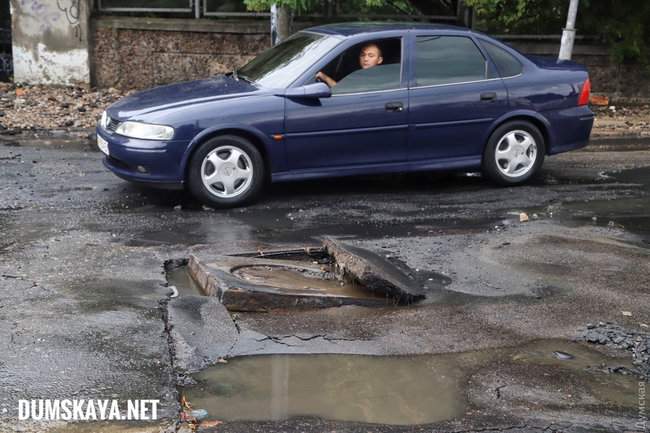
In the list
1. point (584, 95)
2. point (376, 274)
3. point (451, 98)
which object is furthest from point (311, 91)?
point (584, 95)

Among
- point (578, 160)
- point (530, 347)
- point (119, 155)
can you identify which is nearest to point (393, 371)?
point (530, 347)

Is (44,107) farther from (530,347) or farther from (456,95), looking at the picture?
(530,347)

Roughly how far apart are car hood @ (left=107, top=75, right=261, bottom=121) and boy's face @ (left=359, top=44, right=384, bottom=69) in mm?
1088

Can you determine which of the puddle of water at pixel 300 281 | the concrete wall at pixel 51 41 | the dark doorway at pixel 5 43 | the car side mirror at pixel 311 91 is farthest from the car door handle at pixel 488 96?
the dark doorway at pixel 5 43

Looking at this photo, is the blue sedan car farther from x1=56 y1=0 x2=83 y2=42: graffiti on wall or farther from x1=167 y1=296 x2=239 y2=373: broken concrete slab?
x1=56 y1=0 x2=83 y2=42: graffiti on wall

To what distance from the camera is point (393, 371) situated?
5.18 m

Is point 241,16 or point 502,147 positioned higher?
point 241,16

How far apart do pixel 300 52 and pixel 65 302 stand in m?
4.22

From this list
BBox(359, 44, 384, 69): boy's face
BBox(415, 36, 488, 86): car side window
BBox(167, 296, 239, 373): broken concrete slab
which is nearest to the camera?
BBox(167, 296, 239, 373): broken concrete slab

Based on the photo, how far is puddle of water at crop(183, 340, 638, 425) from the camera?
4.66m

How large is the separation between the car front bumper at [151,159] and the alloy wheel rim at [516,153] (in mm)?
3336

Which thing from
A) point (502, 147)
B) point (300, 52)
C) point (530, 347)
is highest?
point (300, 52)

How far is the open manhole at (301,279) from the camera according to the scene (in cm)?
609

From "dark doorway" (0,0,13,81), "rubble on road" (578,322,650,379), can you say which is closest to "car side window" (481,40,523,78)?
"rubble on road" (578,322,650,379)
